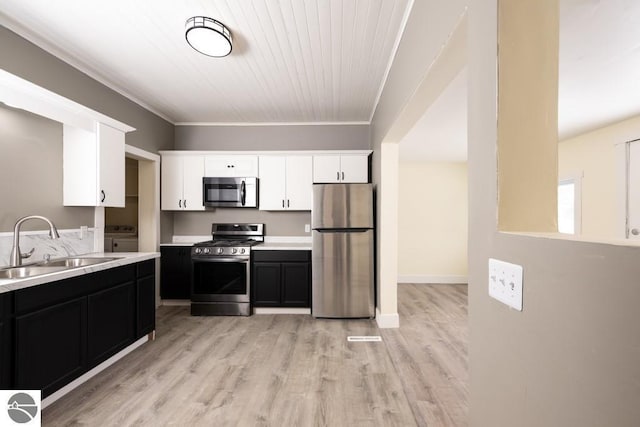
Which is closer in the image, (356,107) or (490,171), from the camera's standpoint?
(490,171)

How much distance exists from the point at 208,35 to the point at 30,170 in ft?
6.13

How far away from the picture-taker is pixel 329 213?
3686 mm

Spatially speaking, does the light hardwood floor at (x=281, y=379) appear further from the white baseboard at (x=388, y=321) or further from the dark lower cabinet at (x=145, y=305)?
the dark lower cabinet at (x=145, y=305)

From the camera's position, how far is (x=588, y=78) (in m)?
2.51

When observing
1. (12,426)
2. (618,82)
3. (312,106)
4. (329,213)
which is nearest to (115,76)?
(312,106)

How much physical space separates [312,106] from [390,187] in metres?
1.48

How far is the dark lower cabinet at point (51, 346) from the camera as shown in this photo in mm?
1756

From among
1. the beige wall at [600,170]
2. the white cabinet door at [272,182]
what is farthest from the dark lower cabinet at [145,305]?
the beige wall at [600,170]

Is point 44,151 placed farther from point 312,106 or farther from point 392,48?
point 392,48

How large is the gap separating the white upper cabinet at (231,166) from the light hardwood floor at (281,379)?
1.99 m

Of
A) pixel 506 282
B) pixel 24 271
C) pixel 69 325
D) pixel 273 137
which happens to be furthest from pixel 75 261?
pixel 506 282

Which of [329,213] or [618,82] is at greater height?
[618,82]

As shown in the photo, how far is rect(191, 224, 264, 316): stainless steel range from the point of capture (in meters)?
3.86

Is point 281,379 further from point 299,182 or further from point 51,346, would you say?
point 299,182
